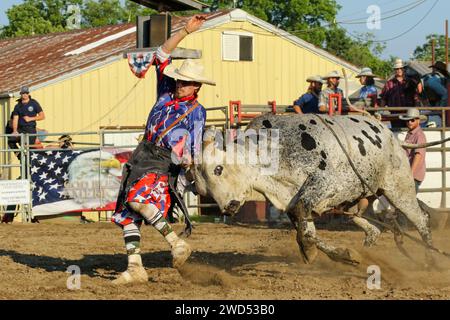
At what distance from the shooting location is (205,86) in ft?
77.2

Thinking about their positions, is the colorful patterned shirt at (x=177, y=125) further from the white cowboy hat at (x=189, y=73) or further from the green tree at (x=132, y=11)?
the green tree at (x=132, y=11)

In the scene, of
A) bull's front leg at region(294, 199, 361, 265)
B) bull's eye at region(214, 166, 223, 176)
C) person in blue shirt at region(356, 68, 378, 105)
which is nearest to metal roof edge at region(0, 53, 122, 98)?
person in blue shirt at region(356, 68, 378, 105)

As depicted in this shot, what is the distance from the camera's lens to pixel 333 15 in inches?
2213

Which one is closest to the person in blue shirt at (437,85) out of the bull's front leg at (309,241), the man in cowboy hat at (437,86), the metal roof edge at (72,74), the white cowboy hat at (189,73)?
the man in cowboy hat at (437,86)

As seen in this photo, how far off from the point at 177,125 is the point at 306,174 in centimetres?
117

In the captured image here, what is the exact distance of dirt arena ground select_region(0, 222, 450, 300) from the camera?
267 inches

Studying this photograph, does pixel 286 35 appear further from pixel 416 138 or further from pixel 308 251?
pixel 308 251

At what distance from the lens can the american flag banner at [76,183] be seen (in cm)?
1473

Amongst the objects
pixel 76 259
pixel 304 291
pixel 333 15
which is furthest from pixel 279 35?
pixel 333 15

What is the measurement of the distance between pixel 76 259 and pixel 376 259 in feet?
10.1

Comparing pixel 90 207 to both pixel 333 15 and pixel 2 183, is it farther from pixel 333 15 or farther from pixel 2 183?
pixel 333 15

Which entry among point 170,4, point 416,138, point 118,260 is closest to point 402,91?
point 416,138

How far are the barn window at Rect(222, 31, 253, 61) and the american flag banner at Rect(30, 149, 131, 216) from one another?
9.97 m

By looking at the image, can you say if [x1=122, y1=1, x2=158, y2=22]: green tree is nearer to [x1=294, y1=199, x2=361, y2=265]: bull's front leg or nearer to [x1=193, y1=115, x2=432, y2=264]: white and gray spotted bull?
[x1=193, y1=115, x2=432, y2=264]: white and gray spotted bull
